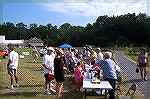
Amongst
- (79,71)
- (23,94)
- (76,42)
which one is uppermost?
(76,42)

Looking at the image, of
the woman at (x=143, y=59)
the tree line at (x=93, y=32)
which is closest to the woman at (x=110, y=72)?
the tree line at (x=93, y=32)

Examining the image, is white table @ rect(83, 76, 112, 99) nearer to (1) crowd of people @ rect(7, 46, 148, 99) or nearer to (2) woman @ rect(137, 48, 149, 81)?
(1) crowd of people @ rect(7, 46, 148, 99)

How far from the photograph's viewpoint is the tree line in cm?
993

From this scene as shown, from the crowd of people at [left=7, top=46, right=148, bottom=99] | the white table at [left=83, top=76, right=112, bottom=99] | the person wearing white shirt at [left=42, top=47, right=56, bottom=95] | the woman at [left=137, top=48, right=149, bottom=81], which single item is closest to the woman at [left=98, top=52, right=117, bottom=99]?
the crowd of people at [left=7, top=46, right=148, bottom=99]

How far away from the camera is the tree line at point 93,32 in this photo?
391 inches

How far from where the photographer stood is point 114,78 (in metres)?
8.40

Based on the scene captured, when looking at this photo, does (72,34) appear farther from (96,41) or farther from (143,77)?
(143,77)

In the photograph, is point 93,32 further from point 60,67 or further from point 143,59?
point 143,59

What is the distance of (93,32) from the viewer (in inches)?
417

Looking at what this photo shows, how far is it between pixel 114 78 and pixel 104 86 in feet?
2.14

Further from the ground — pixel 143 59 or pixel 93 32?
pixel 93 32

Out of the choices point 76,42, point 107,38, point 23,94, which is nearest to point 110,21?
point 107,38

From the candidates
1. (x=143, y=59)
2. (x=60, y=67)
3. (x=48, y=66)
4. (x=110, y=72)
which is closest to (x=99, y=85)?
(x=110, y=72)

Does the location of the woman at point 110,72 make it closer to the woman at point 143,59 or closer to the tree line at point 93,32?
the tree line at point 93,32
